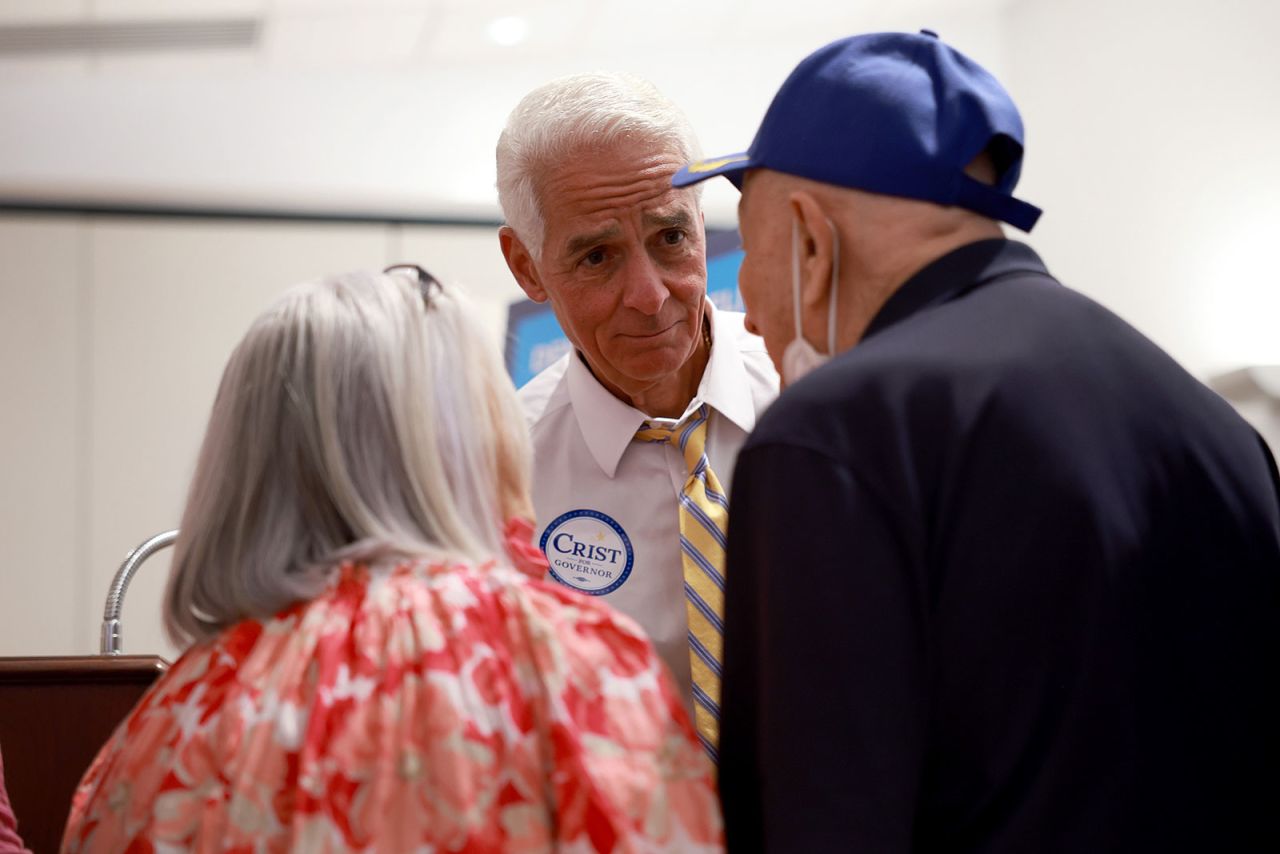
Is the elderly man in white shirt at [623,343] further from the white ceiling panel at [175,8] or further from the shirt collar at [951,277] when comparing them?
the white ceiling panel at [175,8]

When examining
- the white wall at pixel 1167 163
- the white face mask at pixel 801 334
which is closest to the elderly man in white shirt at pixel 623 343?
the white face mask at pixel 801 334

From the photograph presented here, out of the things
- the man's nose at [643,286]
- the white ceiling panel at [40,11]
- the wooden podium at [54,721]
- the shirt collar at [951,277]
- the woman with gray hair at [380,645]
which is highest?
the white ceiling panel at [40,11]

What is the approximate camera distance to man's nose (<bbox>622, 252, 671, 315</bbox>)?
7.02 feet

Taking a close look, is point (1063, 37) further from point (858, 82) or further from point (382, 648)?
point (382, 648)

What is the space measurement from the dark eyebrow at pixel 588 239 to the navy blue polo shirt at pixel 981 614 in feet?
3.31

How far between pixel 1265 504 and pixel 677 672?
36.4 inches

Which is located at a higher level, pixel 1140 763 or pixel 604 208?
pixel 604 208

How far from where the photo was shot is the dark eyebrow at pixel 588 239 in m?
2.17

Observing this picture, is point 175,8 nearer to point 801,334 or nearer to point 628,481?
point 628,481

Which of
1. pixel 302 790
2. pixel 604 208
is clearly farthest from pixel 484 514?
pixel 604 208

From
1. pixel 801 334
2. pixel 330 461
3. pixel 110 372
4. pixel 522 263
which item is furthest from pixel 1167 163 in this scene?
pixel 330 461

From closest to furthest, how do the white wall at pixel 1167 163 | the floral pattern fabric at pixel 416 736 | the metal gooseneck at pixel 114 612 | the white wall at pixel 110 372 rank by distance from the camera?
the floral pattern fabric at pixel 416 736, the metal gooseneck at pixel 114 612, the white wall at pixel 1167 163, the white wall at pixel 110 372

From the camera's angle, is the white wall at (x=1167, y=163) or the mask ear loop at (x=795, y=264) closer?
the mask ear loop at (x=795, y=264)

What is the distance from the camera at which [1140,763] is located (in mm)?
1155
